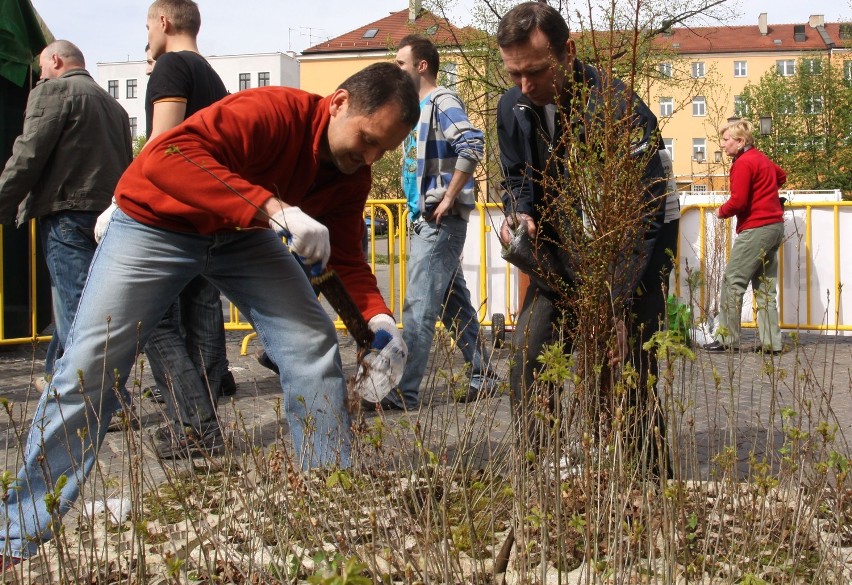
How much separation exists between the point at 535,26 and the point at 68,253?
10.1 ft

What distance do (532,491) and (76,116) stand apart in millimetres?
3795

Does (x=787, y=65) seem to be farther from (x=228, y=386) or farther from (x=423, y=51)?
(x=228, y=386)

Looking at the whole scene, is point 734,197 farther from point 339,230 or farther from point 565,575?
point 565,575

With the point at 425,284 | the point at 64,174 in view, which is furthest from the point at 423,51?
the point at 64,174

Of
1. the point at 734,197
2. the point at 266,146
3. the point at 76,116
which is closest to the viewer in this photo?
the point at 266,146

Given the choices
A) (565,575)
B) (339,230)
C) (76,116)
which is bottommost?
(565,575)

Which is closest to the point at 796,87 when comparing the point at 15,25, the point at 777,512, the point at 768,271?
the point at 768,271

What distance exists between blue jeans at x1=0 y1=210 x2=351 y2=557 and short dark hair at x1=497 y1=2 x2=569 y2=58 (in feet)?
3.59

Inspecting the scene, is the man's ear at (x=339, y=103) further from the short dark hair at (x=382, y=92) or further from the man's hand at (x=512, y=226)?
the man's hand at (x=512, y=226)

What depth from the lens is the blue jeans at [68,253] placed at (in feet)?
17.3

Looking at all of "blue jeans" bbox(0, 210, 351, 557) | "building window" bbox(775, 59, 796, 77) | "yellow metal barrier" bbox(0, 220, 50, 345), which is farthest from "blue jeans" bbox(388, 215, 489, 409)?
"building window" bbox(775, 59, 796, 77)

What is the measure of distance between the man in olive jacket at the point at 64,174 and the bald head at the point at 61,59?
145mm

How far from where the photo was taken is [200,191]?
2924mm

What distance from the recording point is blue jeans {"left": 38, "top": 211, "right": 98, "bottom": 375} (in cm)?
528
